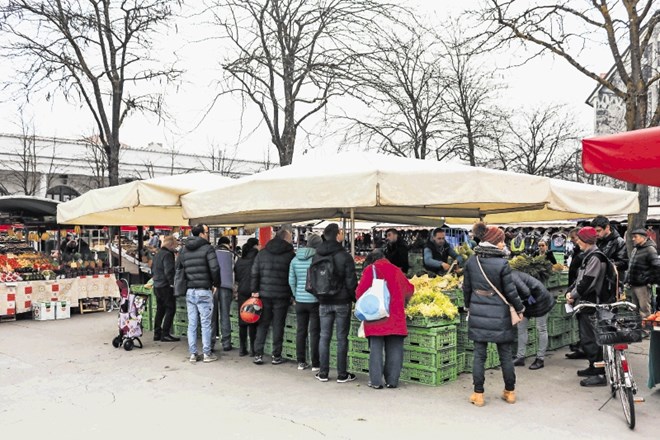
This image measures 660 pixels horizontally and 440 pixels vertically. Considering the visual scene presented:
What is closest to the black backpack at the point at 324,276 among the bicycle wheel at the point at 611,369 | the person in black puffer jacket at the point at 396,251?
the bicycle wheel at the point at 611,369

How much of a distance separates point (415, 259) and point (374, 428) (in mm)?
7859

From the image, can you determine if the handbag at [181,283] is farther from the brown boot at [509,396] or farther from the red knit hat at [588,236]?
the red knit hat at [588,236]

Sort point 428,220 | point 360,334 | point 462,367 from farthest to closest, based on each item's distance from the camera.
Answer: point 428,220 → point 462,367 → point 360,334

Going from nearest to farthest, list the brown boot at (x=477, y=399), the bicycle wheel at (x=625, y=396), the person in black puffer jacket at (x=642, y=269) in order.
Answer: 1. the bicycle wheel at (x=625, y=396)
2. the brown boot at (x=477, y=399)
3. the person in black puffer jacket at (x=642, y=269)

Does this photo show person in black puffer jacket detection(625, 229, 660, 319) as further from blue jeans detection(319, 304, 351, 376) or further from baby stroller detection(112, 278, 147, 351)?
baby stroller detection(112, 278, 147, 351)

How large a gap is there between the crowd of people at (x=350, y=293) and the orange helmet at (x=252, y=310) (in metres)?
0.07

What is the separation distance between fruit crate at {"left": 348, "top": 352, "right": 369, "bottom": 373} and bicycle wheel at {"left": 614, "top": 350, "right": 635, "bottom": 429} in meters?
2.87

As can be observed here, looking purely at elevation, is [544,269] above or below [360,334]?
above

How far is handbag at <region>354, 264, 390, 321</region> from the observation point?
6.53m

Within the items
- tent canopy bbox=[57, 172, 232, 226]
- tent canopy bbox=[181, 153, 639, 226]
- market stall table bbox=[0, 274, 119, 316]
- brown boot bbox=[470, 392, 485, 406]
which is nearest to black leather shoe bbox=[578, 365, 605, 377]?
brown boot bbox=[470, 392, 485, 406]

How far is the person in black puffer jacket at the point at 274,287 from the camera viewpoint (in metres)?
8.02

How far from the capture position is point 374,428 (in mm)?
5430

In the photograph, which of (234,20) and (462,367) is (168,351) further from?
(234,20)

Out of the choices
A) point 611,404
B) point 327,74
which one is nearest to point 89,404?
point 611,404
